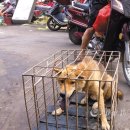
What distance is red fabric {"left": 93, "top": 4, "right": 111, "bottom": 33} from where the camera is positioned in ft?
16.5

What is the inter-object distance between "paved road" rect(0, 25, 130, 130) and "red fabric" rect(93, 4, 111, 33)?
788mm

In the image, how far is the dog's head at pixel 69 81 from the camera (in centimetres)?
280

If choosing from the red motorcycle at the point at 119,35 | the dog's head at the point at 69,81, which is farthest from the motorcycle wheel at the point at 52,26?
the dog's head at the point at 69,81

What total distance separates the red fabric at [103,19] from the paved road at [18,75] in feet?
2.59

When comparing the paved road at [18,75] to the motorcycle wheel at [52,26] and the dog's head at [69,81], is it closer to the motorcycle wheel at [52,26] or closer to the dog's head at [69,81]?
the dog's head at [69,81]

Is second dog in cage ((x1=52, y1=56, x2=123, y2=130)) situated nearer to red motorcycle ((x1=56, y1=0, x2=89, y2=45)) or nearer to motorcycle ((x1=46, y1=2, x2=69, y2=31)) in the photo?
red motorcycle ((x1=56, y1=0, x2=89, y2=45))

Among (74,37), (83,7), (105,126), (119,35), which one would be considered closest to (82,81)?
(105,126)

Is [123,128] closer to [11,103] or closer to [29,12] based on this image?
[11,103]

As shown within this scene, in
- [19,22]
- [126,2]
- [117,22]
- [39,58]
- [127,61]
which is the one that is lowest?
[19,22]

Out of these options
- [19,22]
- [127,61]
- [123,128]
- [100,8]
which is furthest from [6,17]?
[123,128]

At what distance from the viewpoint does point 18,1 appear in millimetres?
15500

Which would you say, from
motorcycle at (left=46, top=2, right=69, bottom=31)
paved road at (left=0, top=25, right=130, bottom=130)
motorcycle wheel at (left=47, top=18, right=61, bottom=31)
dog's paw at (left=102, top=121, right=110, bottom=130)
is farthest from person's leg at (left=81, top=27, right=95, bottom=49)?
motorcycle wheel at (left=47, top=18, right=61, bottom=31)

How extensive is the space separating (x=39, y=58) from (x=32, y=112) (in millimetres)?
2935

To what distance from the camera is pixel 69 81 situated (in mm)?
2828
